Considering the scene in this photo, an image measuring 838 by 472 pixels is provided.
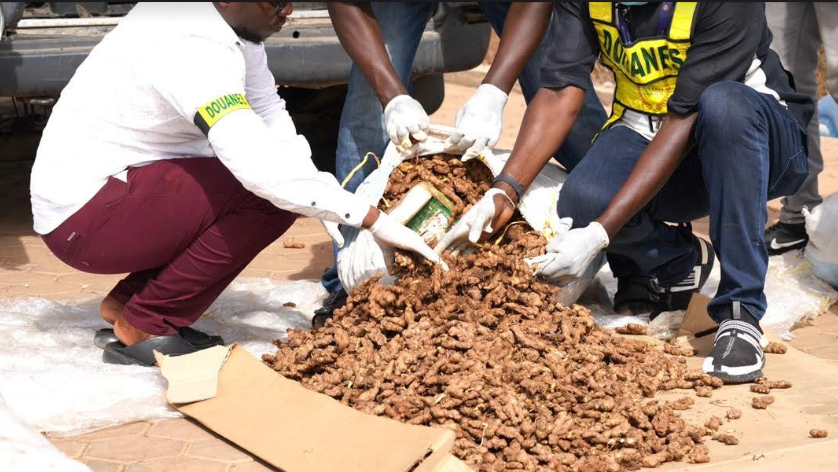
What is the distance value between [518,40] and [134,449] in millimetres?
1733

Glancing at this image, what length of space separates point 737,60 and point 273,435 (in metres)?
1.73

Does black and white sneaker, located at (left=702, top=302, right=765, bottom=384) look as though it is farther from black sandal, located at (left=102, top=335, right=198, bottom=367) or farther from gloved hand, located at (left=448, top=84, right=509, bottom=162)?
black sandal, located at (left=102, top=335, right=198, bottom=367)

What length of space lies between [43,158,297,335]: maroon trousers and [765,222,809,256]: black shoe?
84.9 inches

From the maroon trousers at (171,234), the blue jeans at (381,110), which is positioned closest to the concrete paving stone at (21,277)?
the maroon trousers at (171,234)

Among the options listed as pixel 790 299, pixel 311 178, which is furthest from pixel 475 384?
pixel 790 299

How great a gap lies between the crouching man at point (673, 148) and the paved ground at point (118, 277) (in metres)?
0.56

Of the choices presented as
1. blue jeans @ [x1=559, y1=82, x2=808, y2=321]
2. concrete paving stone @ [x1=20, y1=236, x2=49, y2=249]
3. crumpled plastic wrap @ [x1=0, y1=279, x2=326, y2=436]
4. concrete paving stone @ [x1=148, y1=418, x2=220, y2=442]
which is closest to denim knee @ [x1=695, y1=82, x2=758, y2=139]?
blue jeans @ [x1=559, y1=82, x2=808, y2=321]

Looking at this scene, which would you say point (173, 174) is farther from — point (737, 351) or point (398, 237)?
point (737, 351)

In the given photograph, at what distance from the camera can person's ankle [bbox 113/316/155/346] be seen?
3012 millimetres

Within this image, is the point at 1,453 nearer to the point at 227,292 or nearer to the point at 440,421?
the point at 440,421

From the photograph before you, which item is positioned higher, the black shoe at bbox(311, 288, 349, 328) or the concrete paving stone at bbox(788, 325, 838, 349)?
the black shoe at bbox(311, 288, 349, 328)

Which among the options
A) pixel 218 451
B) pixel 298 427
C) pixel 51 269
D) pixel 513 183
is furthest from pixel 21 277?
pixel 513 183

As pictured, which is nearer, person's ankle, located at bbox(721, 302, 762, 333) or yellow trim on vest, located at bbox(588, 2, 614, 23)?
person's ankle, located at bbox(721, 302, 762, 333)

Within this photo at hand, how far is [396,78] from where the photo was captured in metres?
3.20
